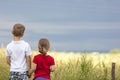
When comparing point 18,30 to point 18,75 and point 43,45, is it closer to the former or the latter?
point 43,45

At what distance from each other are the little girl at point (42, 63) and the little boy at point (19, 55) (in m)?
0.12

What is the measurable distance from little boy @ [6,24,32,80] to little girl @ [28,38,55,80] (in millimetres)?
124

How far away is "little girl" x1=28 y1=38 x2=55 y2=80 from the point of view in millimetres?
6715

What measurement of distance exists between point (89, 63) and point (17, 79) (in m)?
4.02

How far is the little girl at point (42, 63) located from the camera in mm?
6715

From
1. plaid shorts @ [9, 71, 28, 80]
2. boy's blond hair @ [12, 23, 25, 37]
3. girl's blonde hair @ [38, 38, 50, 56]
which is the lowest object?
plaid shorts @ [9, 71, 28, 80]

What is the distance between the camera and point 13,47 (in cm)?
677

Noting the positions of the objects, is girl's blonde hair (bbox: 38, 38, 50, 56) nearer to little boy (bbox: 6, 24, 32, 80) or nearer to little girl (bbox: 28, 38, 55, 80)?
little girl (bbox: 28, 38, 55, 80)

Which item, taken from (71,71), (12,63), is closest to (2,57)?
(71,71)

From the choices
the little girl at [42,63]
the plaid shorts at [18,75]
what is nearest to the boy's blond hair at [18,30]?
the little girl at [42,63]

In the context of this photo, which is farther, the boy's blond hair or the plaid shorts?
the plaid shorts

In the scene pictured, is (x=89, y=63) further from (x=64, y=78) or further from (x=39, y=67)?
(x=39, y=67)

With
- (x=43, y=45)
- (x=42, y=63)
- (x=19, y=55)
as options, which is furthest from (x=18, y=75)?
(x=43, y=45)

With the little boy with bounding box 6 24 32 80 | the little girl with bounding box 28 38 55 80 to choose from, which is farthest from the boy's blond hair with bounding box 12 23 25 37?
the little girl with bounding box 28 38 55 80
